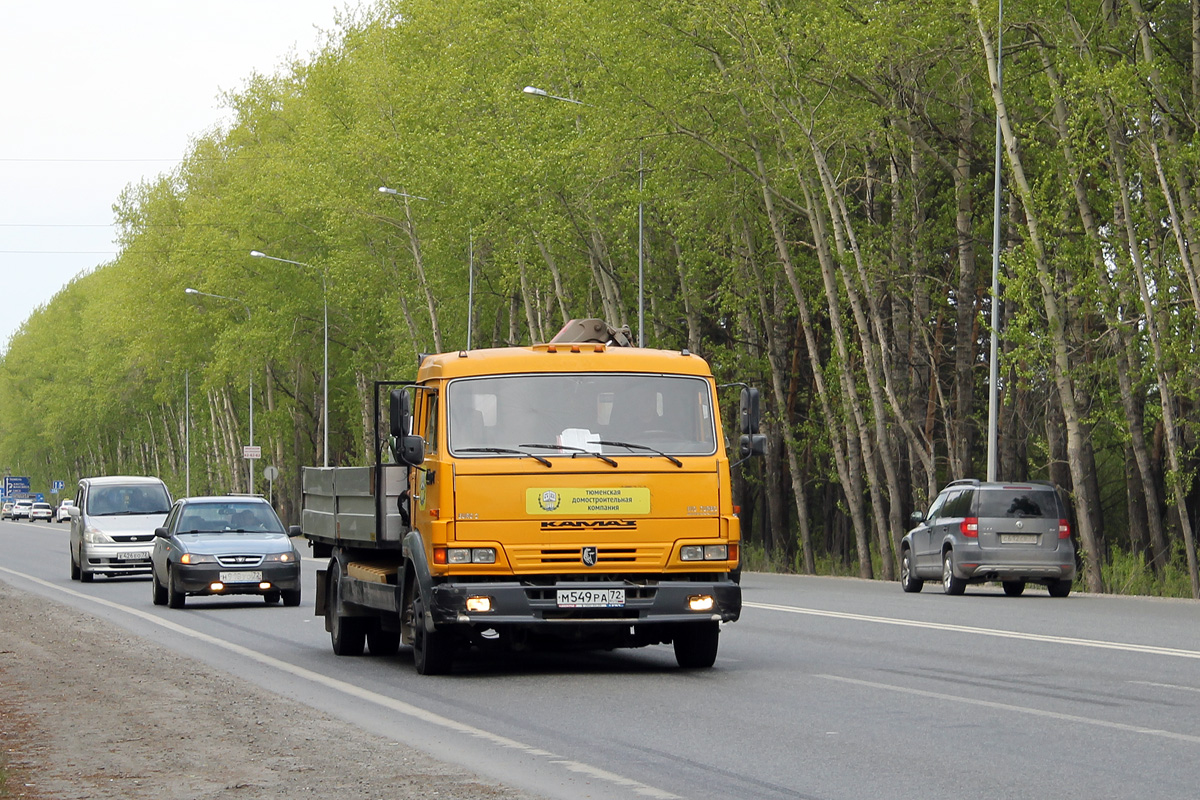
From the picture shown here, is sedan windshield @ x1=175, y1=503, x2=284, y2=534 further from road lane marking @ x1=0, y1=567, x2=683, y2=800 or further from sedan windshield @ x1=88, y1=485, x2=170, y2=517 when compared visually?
sedan windshield @ x1=88, y1=485, x2=170, y2=517

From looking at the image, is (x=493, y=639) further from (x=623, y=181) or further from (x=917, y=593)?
(x=623, y=181)

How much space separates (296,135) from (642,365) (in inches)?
2508

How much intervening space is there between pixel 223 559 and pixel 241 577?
13.7 inches

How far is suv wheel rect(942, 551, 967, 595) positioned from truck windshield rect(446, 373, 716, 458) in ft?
48.8

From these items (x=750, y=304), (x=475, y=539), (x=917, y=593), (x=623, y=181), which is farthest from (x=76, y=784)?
(x=750, y=304)

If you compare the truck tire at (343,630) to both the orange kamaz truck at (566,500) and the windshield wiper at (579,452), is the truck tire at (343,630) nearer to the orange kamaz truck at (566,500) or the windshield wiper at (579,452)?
the orange kamaz truck at (566,500)

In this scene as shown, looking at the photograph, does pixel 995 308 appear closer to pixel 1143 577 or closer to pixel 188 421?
pixel 1143 577

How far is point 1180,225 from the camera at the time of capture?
95.9 ft

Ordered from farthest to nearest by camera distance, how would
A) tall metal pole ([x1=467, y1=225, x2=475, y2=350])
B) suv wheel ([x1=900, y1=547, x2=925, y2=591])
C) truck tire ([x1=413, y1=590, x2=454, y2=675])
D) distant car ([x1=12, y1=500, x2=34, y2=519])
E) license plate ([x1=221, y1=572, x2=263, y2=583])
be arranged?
distant car ([x1=12, y1=500, x2=34, y2=519]) → tall metal pole ([x1=467, y1=225, x2=475, y2=350]) → suv wheel ([x1=900, y1=547, x2=925, y2=591]) → license plate ([x1=221, y1=572, x2=263, y2=583]) → truck tire ([x1=413, y1=590, x2=454, y2=675])

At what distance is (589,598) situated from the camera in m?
14.3

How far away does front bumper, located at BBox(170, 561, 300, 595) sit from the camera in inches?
1008

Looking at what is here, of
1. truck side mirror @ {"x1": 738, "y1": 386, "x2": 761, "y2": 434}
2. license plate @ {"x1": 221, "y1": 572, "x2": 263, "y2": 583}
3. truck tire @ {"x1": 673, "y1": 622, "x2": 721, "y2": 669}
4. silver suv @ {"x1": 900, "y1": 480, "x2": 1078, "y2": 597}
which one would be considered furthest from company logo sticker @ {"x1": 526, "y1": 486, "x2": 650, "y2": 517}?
silver suv @ {"x1": 900, "y1": 480, "x2": 1078, "y2": 597}

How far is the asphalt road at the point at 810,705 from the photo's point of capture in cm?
952

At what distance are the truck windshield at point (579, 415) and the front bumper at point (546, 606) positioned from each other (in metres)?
1.03
